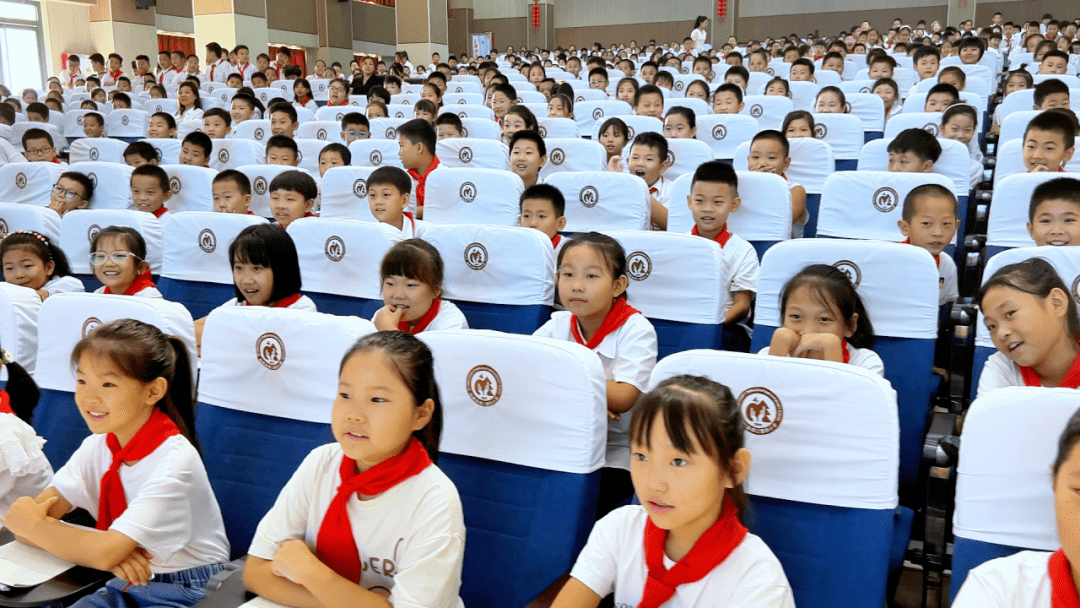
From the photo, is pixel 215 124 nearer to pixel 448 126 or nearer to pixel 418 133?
pixel 448 126

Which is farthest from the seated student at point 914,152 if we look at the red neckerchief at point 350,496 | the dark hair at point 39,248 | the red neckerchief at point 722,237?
the dark hair at point 39,248

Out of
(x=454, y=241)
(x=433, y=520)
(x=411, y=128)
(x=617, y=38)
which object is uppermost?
(x=617, y=38)

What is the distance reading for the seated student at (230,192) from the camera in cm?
458

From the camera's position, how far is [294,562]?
1.67 meters

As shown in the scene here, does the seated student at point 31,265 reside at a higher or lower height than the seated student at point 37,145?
lower

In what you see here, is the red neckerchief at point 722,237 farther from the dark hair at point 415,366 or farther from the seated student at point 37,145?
the seated student at point 37,145

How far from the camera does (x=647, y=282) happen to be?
9.43 feet

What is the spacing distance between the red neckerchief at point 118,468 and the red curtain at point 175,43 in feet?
57.5

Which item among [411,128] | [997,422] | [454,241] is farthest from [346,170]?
[997,422]

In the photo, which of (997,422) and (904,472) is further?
(904,472)

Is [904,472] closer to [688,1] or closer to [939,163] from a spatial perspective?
[939,163]

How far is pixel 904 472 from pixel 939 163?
2.41 metres

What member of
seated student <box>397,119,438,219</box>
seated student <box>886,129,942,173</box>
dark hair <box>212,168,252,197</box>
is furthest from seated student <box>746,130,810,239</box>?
dark hair <box>212,168,252,197</box>

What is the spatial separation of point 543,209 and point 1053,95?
4142 millimetres
